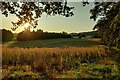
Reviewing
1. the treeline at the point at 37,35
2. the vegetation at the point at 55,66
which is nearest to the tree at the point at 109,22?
the vegetation at the point at 55,66

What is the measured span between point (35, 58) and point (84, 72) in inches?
263

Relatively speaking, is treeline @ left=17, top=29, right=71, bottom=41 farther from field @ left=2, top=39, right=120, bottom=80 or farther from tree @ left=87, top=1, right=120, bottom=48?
tree @ left=87, top=1, right=120, bottom=48

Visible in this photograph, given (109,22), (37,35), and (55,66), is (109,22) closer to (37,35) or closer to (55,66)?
(55,66)

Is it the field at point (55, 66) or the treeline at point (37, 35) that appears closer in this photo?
the field at point (55, 66)

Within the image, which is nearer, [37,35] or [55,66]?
[55,66]

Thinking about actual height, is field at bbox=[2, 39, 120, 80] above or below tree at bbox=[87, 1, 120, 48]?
below

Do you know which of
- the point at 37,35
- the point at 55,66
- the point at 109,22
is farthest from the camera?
the point at 37,35

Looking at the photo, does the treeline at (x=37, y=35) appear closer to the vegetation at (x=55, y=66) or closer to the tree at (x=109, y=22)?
the vegetation at (x=55, y=66)

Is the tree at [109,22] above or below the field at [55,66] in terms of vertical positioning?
above

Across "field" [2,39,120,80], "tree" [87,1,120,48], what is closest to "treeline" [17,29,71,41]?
"field" [2,39,120,80]

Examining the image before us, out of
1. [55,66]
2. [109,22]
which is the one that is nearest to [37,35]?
[55,66]

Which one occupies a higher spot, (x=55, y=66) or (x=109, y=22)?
(x=109, y=22)

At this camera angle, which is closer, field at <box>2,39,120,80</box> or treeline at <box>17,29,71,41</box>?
field at <box>2,39,120,80</box>

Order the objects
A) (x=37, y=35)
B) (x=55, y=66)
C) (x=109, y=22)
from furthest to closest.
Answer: (x=37, y=35) → (x=55, y=66) → (x=109, y=22)
